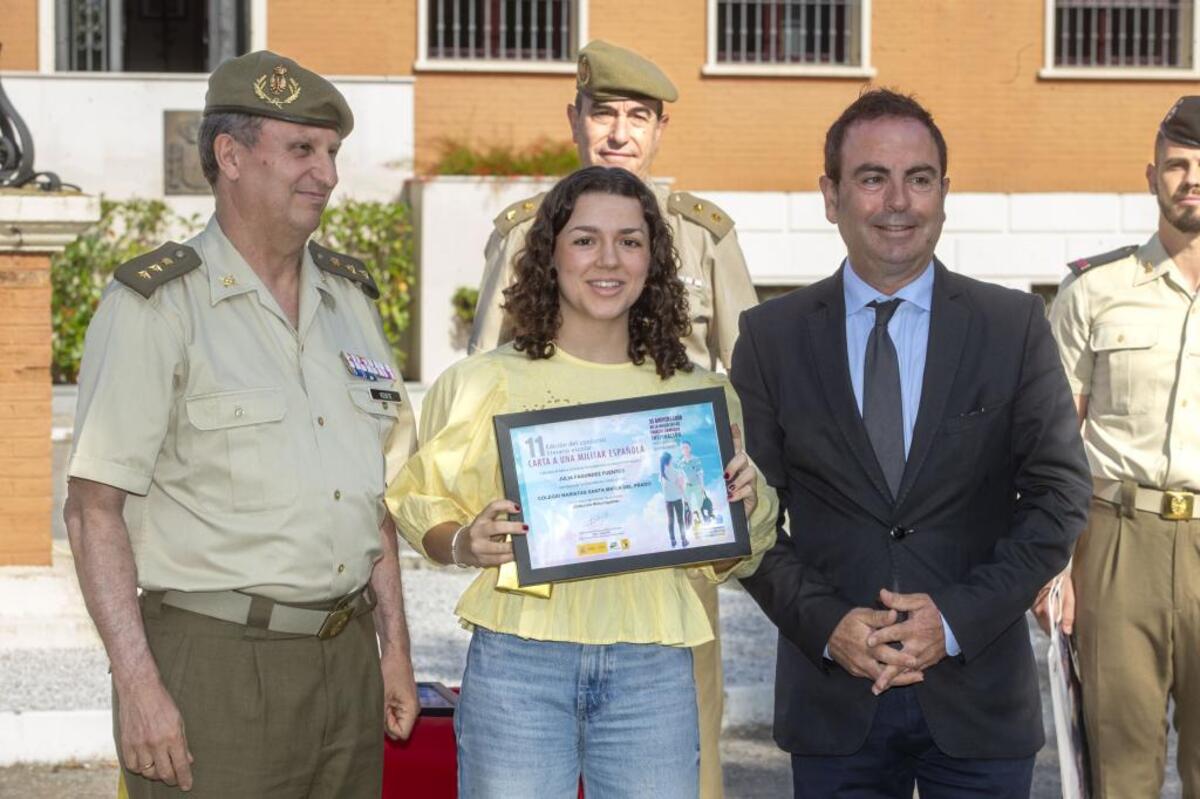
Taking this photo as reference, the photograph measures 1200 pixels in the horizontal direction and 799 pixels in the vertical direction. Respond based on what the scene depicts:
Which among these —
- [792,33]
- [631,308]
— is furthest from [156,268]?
[792,33]

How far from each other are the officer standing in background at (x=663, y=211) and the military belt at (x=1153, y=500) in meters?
1.15

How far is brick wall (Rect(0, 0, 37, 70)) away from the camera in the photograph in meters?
17.5

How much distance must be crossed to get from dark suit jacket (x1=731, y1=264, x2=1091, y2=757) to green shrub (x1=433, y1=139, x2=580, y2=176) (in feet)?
43.4

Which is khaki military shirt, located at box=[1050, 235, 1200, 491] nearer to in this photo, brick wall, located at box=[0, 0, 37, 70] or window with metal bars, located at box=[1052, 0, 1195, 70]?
brick wall, located at box=[0, 0, 37, 70]

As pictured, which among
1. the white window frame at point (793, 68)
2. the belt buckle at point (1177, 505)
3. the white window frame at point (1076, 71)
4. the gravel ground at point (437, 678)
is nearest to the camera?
the belt buckle at point (1177, 505)

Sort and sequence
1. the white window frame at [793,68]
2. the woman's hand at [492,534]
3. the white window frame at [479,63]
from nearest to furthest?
1. the woman's hand at [492,534]
2. the white window frame at [479,63]
3. the white window frame at [793,68]

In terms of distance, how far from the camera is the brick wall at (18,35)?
17.5m

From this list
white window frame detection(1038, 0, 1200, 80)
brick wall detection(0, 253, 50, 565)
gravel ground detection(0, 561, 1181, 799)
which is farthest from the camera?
white window frame detection(1038, 0, 1200, 80)

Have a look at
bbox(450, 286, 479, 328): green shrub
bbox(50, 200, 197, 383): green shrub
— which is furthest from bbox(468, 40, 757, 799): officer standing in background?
bbox(450, 286, 479, 328): green shrub

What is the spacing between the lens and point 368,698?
158 inches

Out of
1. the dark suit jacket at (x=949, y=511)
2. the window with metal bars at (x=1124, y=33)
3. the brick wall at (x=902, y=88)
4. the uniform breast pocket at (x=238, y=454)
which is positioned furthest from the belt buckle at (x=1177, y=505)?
the window with metal bars at (x=1124, y=33)

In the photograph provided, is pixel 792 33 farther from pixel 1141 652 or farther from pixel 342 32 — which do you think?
pixel 1141 652

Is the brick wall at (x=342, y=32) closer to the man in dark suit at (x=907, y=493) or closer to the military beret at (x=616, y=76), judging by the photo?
the military beret at (x=616, y=76)

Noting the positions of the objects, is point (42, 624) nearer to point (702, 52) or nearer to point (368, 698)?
point (368, 698)
